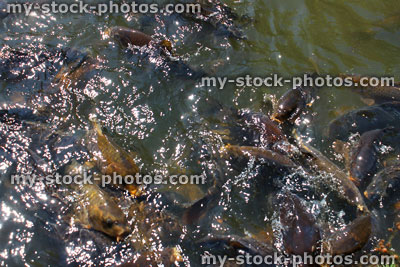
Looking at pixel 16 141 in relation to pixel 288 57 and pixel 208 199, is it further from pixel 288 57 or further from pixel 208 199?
pixel 288 57

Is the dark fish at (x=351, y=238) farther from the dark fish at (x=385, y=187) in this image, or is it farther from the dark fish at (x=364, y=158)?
the dark fish at (x=364, y=158)

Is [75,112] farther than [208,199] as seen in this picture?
Yes

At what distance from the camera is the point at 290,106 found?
200 inches

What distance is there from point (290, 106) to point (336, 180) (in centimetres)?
117

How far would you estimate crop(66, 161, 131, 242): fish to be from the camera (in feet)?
12.5

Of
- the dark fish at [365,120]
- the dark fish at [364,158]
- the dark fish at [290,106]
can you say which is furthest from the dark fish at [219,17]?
the dark fish at [364,158]

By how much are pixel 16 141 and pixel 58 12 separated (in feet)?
10.0

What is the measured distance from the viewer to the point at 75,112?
5.14 m

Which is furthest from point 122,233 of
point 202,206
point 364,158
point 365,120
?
point 365,120

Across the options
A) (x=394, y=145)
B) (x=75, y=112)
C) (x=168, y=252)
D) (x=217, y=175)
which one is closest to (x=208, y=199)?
(x=217, y=175)

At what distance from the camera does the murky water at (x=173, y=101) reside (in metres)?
4.08

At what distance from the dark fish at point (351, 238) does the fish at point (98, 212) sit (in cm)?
212

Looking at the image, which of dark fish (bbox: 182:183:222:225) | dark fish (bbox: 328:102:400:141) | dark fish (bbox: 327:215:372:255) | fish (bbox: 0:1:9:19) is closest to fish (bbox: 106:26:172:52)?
fish (bbox: 0:1:9:19)

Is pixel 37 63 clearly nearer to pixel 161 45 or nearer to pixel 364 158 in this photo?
pixel 161 45
